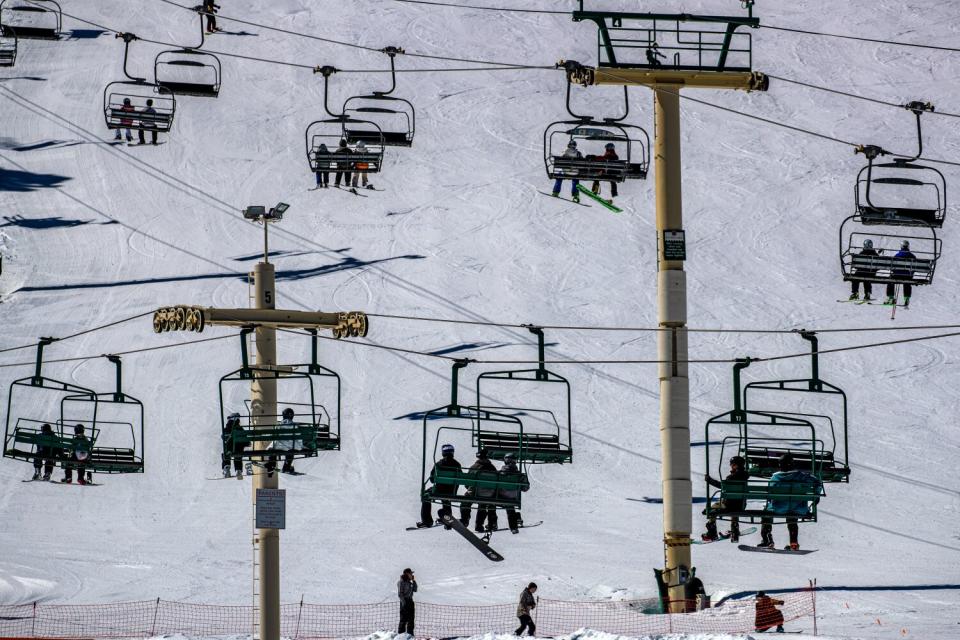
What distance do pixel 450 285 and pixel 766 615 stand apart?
22.3 m

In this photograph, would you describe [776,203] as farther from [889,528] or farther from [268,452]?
[268,452]

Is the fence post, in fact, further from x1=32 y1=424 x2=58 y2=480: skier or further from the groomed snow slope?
x1=32 y1=424 x2=58 y2=480: skier

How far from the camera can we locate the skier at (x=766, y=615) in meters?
22.0

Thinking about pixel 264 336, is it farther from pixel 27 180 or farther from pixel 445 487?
pixel 27 180

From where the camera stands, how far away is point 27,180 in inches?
1961

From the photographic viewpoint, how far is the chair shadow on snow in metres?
49.2

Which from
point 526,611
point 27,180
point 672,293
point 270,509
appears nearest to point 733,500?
point 672,293

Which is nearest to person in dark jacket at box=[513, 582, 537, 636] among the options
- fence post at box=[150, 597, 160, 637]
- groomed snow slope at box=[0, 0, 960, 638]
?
groomed snow slope at box=[0, 0, 960, 638]

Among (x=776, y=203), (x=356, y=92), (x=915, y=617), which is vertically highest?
(x=356, y=92)

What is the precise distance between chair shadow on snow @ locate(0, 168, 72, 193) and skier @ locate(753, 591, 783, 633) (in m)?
32.5

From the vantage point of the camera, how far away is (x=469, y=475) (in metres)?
21.0

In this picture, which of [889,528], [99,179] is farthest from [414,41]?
[889,528]

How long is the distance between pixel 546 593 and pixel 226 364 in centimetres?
1398

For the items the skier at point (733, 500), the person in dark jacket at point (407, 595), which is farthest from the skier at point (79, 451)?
the skier at point (733, 500)
